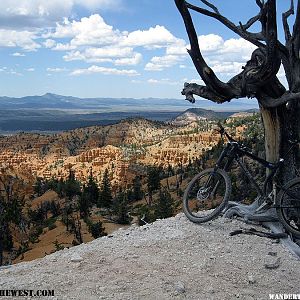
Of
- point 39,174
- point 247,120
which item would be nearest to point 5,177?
point 39,174

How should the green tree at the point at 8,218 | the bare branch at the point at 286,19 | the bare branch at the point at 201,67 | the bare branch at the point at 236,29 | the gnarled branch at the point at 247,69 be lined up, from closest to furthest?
1. the gnarled branch at the point at 247,69
2. the bare branch at the point at 201,67
3. the bare branch at the point at 236,29
4. the bare branch at the point at 286,19
5. the green tree at the point at 8,218

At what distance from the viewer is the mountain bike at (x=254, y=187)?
657cm

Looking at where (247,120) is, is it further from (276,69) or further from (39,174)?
(276,69)

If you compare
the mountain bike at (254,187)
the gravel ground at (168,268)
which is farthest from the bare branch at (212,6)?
the gravel ground at (168,268)

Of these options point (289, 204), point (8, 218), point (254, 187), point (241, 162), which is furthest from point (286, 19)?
point (8, 218)

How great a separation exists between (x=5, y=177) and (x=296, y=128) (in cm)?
6189

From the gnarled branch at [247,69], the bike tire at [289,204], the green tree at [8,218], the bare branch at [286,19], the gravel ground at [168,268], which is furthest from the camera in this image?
the green tree at [8,218]

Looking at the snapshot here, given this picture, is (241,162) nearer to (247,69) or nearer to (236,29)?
(247,69)

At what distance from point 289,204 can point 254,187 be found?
61 centimetres

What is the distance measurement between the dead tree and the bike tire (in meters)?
0.49

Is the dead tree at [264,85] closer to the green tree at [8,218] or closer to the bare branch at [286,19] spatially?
the bare branch at [286,19]

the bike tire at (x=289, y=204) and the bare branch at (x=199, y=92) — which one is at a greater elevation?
the bare branch at (x=199, y=92)

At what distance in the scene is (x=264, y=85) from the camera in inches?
271

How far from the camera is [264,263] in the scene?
5602 mm
